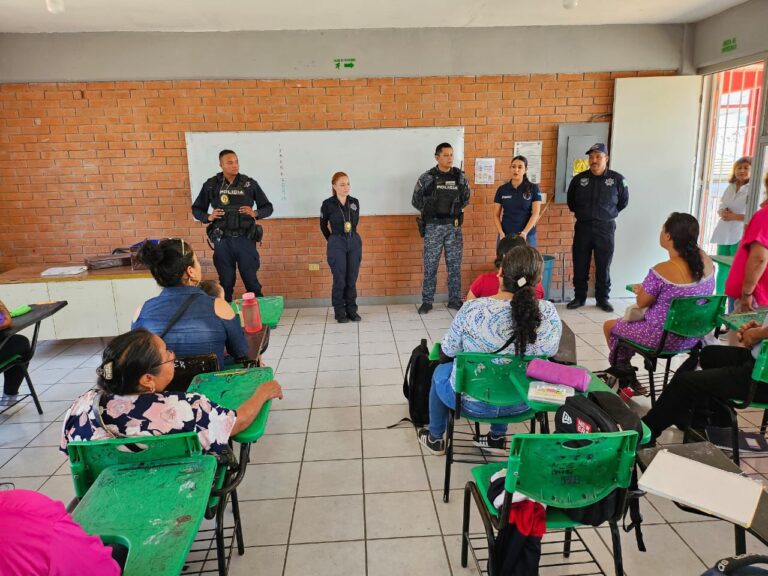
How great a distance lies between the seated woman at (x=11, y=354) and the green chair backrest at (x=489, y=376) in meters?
2.76

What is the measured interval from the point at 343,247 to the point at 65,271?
2566mm

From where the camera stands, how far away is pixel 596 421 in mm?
1764

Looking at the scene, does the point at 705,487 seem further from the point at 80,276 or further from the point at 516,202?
the point at 80,276

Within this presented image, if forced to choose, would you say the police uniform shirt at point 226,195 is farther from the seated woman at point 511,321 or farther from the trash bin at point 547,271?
the seated woman at point 511,321

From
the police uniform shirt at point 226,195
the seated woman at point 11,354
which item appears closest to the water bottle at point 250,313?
the seated woman at point 11,354

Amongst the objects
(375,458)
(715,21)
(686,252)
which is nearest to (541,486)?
(375,458)

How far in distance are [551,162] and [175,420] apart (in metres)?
5.18

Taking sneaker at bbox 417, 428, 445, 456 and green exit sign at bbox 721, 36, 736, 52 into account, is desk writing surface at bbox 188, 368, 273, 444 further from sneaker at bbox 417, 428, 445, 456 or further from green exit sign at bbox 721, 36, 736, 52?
green exit sign at bbox 721, 36, 736, 52

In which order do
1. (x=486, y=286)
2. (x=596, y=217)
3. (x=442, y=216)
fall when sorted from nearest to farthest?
(x=486, y=286), (x=596, y=217), (x=442, y=216)

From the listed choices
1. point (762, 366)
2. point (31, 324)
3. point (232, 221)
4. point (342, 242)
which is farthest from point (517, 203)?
point (31, 324)

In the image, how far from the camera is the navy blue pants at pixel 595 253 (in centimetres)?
547

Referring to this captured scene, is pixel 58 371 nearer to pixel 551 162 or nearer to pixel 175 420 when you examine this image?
pixel 175 420

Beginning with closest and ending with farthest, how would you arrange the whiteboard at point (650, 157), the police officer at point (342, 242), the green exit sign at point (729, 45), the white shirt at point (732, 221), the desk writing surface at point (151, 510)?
the desk writing surface at point (151, 510)
the white shirt at point (732, 221)
the green exit sign at point (729, 45)
the police officer at point (342, 242)
the whiteboard at point (650, 157)

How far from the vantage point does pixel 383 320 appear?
5.49 metres
